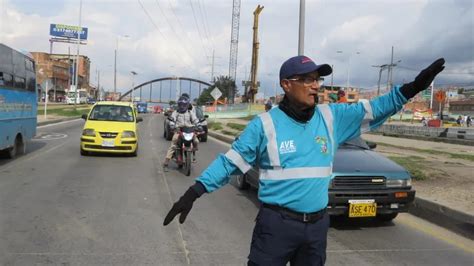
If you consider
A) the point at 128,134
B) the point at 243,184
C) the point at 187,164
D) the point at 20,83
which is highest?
the point at 20,83

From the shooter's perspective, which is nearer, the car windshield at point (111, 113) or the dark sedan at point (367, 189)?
the dark sedan at point (367, 189)

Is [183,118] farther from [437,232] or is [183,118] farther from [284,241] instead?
[284,241]

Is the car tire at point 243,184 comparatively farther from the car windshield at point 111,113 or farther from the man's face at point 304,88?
the man's face at point 304,88

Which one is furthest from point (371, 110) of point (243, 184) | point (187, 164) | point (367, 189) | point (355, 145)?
point (187, 164)

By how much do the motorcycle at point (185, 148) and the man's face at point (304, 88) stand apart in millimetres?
9004

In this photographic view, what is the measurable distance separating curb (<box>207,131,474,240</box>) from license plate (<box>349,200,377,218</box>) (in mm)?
1374

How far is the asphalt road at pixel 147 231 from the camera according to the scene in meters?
5.44

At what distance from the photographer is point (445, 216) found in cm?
760

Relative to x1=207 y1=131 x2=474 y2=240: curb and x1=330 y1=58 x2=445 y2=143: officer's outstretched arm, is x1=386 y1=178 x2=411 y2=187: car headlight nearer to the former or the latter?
x1=207 y1=131 x2=474 y2=240: curb

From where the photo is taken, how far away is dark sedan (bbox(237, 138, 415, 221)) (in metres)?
6.75

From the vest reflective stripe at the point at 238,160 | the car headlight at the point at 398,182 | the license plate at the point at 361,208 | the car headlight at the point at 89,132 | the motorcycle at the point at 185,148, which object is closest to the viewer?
the vest reflective stripe at the point at 238,160

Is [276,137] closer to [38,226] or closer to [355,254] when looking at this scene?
[355,254]

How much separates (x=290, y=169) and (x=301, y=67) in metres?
0.61

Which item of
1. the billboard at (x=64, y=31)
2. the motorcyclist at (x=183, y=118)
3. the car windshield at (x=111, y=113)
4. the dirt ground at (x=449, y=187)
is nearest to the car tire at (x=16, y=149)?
the car windshield at (x=111, y=113)
